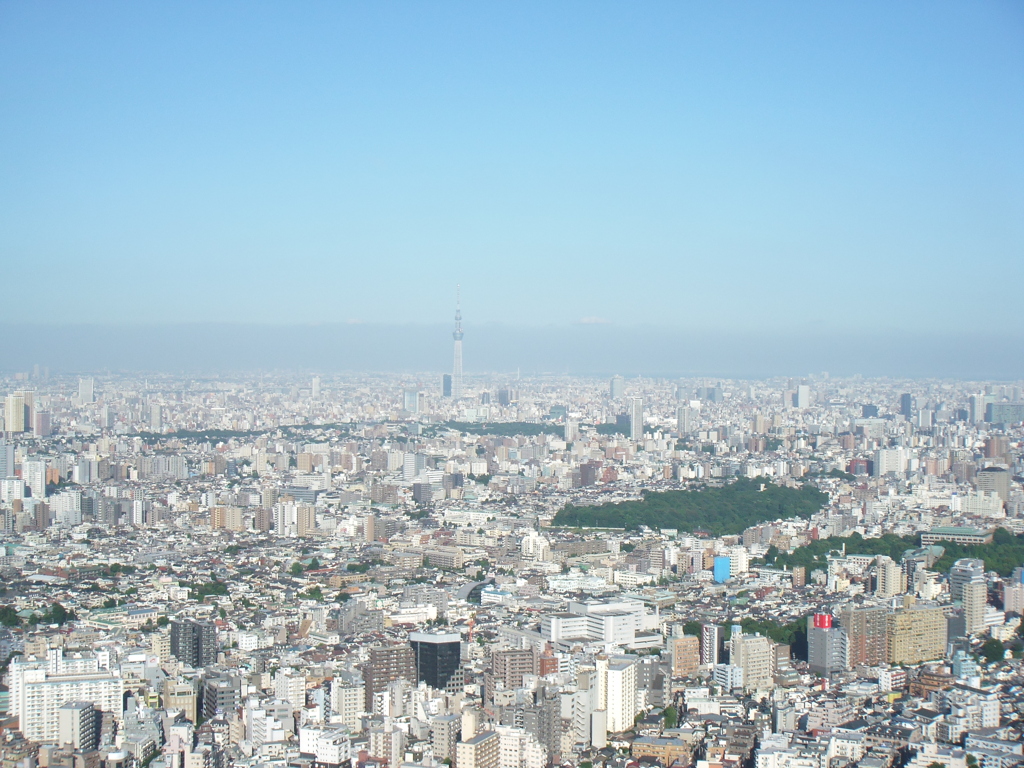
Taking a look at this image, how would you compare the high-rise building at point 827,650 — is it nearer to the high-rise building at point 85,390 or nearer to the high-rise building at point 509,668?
the high-rise building at point 509,668

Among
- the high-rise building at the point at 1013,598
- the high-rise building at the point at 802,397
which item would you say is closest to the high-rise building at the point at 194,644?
the high-rise building at the point at 1013,598

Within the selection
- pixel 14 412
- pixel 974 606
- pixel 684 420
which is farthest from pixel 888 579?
pixel 684 420

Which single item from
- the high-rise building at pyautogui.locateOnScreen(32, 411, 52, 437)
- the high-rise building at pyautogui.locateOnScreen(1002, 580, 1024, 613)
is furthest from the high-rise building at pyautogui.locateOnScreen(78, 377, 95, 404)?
the high-rise building at pyautogui.locateOnScreen(1002, 580, 1024, 613)

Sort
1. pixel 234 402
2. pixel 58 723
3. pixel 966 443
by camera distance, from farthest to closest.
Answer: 1. pixel 234 402
2. pixel 966 443
3. pixel 58 723

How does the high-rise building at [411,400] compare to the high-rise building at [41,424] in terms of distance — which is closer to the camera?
the high-rise building at [41,424]

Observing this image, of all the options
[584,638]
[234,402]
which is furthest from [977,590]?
[234,402]

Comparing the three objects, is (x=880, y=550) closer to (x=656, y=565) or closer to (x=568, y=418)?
(x=656, y=565)
